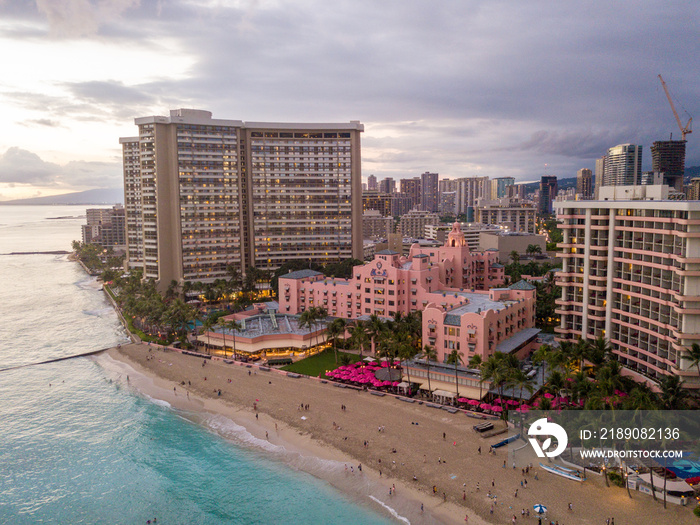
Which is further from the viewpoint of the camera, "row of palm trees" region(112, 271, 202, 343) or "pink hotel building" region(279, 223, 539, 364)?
"row of palm trees" region(112, 271, 202, 343)

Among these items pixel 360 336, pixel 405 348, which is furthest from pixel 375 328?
pixel 405 348

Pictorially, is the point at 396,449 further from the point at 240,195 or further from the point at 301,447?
the point at 240,195

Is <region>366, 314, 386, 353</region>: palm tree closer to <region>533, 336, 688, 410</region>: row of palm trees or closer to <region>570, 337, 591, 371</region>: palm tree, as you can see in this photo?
<region>533, 336, 688, 410</region>: row of palm trees

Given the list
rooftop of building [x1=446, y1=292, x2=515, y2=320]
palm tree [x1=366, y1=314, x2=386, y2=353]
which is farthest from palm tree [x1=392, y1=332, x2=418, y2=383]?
rooftop of building [x1=446, y1=292, x2=515, y2=320]

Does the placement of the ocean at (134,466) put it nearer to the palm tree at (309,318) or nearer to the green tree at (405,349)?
the green tree at (405,349)

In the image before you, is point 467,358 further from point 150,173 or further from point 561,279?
point 150,173

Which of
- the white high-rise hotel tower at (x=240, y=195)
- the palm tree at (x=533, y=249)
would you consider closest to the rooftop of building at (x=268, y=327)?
the white high-rise hotel tower at (x=240, y=195)
